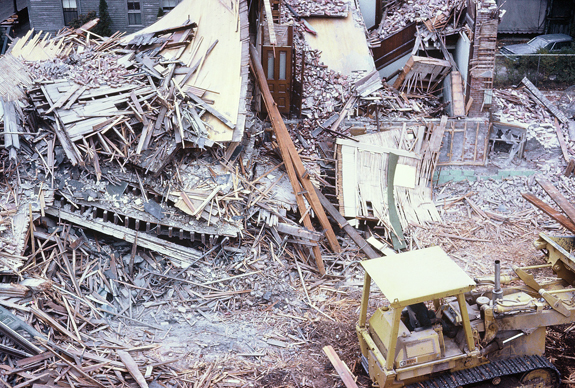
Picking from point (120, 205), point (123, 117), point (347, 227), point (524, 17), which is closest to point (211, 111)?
point (123, 117)

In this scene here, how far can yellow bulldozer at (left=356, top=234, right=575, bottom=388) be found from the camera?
600 cm

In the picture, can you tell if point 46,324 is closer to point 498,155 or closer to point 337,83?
point 337,83

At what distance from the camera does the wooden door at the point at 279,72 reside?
468 inches

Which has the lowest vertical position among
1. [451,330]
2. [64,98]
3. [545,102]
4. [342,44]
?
[451,330]

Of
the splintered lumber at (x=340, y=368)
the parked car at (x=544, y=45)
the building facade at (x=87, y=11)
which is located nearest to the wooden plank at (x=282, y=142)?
the splintered lumber at (x=340, y=368)

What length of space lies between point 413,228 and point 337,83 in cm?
439

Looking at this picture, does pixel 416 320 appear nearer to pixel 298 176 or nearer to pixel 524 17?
pixel 298 176

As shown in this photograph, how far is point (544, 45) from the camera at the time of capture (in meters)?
18.7

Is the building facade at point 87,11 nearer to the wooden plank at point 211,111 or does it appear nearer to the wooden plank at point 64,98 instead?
the wooden plank at point 64,98

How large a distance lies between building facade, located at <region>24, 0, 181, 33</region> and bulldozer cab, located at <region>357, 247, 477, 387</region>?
15.6 metres

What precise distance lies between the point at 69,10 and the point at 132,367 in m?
15.8

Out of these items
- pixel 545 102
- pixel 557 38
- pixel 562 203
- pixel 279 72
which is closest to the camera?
pixel 562 203

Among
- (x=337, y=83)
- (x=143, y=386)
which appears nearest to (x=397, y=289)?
(x=143, y=386)

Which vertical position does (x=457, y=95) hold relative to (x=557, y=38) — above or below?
below
